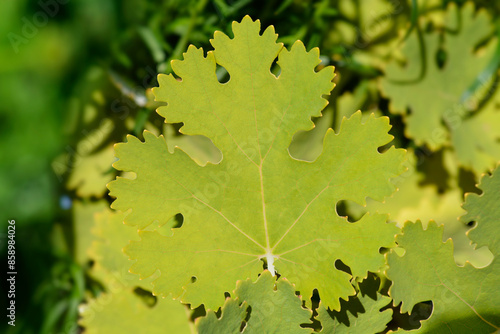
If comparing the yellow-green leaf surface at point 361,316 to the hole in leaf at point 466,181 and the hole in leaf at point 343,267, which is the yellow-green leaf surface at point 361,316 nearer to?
the hole in leaf at point 343,267

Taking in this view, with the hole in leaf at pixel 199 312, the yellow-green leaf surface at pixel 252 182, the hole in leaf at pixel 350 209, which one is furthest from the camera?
the hole in leaf at pixel 350 209

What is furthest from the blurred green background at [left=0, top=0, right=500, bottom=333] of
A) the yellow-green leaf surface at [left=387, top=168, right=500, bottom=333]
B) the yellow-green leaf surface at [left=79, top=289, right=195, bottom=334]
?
the yellow-green leaf surface at [left=387, top=168, right=500, bottom=333]

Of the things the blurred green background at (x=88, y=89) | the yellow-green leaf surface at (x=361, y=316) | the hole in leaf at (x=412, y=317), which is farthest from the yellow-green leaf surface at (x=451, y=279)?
the blurred green background at (x=88, y=89)

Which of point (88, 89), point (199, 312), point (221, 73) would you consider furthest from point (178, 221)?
point (88, 89)

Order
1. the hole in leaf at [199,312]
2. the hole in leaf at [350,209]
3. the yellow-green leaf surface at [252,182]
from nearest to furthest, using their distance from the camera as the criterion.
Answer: the yellow-green leaf surface at [252,182] → the hole in leaf at [199,312] → the hole in leaf at [350,209]

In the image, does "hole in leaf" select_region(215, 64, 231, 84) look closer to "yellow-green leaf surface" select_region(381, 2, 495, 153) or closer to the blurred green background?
the blurred green background

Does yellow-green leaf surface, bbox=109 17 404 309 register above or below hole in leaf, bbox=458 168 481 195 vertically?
below

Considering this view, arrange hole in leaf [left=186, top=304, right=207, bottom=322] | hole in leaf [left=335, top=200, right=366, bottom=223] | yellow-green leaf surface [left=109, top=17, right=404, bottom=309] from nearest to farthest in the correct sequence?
yellow-green leaf surface [left=109, top=17, right=404, bottom=309] < hole in leaf [left=186, top=304, right=207, bottom=322] < hole in leaf [left=335, top=200, right=366, bottom=223]
